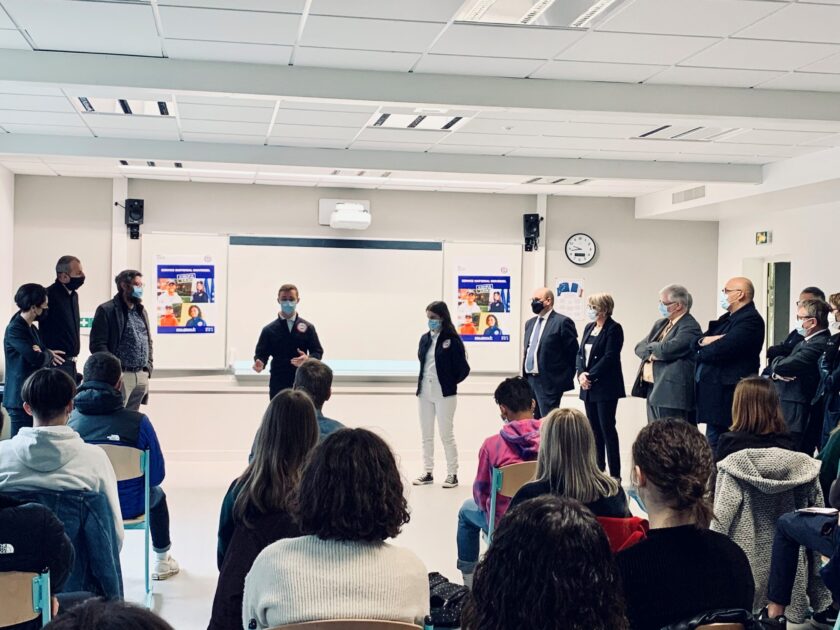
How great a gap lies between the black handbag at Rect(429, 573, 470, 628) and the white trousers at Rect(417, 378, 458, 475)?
4.22 m

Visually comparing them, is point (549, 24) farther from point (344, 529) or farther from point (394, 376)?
point (394, 376)

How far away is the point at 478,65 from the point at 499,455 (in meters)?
1.99

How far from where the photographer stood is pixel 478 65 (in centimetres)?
462

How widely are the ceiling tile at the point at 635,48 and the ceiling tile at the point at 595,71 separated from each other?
0.10 metres

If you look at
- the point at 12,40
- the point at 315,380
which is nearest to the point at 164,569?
the point at 315,380

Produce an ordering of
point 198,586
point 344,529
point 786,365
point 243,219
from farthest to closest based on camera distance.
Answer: point 243,219 < point 786,365 < point 198,586 < point 344,529

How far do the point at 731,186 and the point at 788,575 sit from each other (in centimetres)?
452

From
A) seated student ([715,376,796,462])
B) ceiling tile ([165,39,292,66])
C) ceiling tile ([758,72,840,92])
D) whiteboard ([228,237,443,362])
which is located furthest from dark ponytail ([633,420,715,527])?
whiteboard ([228,237,443,362])

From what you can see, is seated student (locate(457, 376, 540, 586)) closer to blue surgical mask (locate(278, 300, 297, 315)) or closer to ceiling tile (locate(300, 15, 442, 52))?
ceiling tile (locate(300, 15, 442, 52))

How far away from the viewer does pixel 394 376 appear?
350 inches

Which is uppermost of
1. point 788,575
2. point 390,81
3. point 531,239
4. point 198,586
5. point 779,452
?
point 390,81

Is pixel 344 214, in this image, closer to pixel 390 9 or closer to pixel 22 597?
pixel 390 9

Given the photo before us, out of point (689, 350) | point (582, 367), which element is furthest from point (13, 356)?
point (689, 350)

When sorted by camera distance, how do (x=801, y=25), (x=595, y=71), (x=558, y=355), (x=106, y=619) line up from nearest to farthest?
(x=106, y=619)
(x=801, y=25)
(x=595, y=71)
(x=558, y=355)
